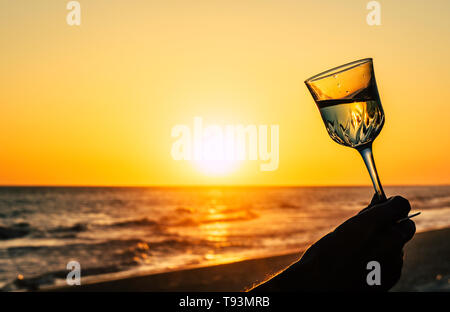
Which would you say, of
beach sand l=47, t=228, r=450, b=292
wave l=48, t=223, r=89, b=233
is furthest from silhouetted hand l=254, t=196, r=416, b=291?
wave l=48, t=223, r=89, b=233

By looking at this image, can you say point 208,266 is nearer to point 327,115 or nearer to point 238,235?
point 238,235

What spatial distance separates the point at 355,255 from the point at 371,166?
50cm

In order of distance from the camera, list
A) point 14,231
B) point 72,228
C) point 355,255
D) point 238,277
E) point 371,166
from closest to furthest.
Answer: point 355,255, point 371,166, point 238,277, point 14,231, point 72,228

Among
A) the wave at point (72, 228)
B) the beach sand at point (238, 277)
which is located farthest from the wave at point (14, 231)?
the beach sand at point (238, 277)

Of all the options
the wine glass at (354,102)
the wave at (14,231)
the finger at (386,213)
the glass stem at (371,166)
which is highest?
the wine glass at (354,102)

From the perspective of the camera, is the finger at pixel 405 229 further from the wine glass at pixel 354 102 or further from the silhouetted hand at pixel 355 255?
the wine glass at pixel 354 102

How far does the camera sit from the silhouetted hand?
111cm

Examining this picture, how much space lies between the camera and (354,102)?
158 cm

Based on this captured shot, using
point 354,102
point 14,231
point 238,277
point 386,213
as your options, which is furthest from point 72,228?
point 386,213

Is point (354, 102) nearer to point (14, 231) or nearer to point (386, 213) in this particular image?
point (386, 213)

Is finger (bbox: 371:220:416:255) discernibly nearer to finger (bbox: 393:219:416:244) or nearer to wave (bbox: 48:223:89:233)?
finger (bbox: 393:219:416:244)

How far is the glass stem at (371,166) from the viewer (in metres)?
1.47

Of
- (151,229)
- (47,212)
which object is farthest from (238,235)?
(47,212)

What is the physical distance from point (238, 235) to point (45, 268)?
11.1m
